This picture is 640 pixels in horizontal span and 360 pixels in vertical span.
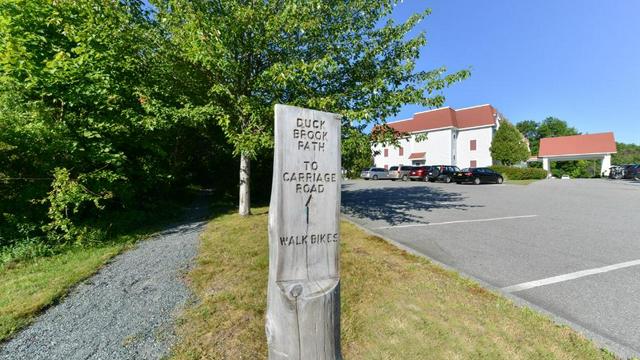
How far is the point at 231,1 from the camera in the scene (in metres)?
6.61

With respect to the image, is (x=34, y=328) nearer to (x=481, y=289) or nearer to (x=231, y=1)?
(x=481, y=289)

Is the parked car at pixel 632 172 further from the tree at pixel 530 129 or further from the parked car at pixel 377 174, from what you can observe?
the tree at pixel 530 129

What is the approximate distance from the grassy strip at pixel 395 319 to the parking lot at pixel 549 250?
0.57 m

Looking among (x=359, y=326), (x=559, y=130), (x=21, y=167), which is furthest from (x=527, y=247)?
(x=559, y=130)

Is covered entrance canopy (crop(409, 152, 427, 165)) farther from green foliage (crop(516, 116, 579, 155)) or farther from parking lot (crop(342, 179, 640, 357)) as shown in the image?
green foliage (crop(516, 116, 579, 155))

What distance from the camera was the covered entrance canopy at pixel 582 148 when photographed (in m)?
35.8

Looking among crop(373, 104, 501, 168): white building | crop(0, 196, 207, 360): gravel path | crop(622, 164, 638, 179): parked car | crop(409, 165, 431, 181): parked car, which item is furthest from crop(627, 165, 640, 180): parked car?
crop(0, 196, 207, 360): gravel path

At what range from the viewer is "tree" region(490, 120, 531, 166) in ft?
106

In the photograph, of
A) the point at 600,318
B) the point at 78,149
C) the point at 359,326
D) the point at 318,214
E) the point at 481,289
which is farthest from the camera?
the point at 78,149

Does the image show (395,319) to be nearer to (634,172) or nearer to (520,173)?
(520,173)

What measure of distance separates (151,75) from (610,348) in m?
9.63

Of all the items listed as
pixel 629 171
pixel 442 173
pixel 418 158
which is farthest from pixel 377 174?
pixel 629 171

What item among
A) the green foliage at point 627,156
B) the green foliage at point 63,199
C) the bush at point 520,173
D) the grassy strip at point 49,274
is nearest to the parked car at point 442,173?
the bush at point 520,173

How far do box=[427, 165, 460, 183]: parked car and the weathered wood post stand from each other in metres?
25.7
